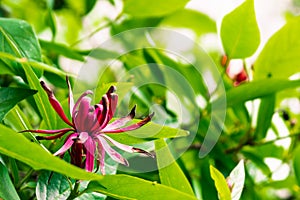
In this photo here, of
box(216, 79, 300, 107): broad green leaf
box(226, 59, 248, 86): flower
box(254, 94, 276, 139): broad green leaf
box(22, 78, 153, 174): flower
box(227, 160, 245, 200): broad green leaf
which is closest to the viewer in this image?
box(22, 78, 153, 174): flower

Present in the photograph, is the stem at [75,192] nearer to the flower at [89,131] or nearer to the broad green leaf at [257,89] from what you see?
the flower at [89,131]

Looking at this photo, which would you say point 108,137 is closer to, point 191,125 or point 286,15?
point 191,125

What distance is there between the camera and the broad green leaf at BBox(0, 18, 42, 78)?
0.71m

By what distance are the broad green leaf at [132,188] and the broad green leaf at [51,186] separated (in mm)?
54

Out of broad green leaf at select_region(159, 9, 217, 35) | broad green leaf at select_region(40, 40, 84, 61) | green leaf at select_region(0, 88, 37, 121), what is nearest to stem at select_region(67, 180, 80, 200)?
green leaf at select_region(0, 88, 37, 121)

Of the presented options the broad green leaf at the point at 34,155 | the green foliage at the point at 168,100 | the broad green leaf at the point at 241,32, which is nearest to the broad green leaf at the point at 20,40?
the green foliage at the point at 168,100

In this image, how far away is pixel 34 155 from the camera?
0.47m

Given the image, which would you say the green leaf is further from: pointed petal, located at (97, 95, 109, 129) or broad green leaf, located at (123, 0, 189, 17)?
broad green leaf, located at (123, 0, 189, 17)

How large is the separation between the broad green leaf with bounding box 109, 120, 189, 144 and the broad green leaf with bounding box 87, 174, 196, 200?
75 mm

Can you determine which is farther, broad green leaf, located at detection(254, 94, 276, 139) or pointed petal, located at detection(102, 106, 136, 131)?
broad green leaf, located at detection(254, 94, 276, 139)

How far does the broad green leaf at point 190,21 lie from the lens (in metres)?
1.40

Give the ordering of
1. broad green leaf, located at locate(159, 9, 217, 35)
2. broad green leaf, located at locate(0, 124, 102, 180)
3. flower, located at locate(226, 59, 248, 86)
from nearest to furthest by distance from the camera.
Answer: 1. broad green leaf, located at locate(0, 124, 102, 180)
2. flower, located at locate(226, 59, 248, 86)
3. broad green leaf, located at locate(159, 9, 217, 35)

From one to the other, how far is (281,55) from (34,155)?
664 millimetres

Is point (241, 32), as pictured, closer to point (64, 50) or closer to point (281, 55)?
point (281, 55)
